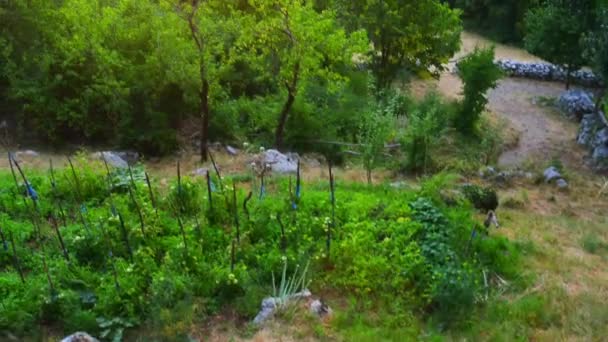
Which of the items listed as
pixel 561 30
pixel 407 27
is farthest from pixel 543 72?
pixel 407 27

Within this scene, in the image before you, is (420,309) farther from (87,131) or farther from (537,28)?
(537,28)

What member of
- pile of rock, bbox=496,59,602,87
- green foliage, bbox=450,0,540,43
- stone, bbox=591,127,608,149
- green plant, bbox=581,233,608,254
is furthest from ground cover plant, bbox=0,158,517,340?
green foliage, bbox=450,0,540,43

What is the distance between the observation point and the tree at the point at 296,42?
9570 mm

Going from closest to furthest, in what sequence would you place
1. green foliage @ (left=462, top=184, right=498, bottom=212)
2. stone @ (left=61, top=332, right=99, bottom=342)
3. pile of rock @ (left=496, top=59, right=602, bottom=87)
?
stone @ (left=61, top=332, right=99, bottom=342) < green foliage @ (left=462, top=184, right=498, bottom=212) < pile of rock @ (left=496, top=59, right=602, bottom=87)

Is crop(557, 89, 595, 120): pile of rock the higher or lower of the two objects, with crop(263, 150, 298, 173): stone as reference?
lower

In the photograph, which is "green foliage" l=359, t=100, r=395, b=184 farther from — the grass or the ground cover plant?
the grass

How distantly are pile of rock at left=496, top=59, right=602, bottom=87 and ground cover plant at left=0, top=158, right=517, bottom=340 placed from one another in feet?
55.0

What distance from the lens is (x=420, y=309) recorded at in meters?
4.92

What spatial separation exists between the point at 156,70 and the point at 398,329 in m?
7.54

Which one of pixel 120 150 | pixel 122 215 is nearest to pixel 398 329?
pixel 122 215

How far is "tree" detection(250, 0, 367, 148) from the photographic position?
9570mm

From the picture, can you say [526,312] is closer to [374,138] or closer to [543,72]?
[374,138]

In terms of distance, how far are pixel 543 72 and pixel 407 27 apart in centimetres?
858

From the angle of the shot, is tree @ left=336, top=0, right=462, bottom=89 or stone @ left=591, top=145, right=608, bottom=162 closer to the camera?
stone @ left=591, top=145, right=608, bottom=162
